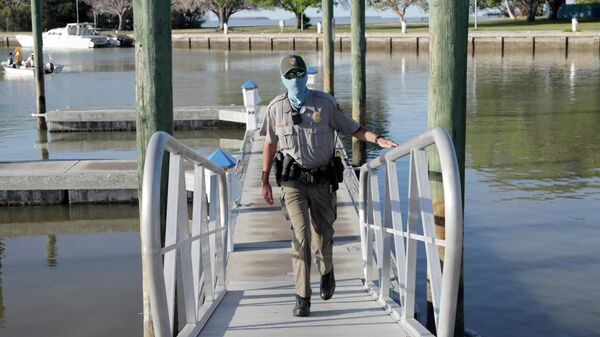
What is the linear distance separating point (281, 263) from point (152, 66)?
297 centimetres

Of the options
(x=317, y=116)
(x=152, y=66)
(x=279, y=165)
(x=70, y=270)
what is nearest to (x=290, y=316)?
(x=279, y=165)

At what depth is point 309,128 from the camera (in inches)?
260

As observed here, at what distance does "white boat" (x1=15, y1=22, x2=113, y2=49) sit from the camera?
75938 millimetres

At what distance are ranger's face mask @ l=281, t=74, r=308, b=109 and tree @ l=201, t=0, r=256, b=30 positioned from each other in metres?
81.3

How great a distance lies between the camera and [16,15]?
3617 inches

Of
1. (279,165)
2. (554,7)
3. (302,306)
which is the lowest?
(302,306)

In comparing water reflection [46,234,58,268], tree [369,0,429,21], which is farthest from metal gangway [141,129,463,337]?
tree [369,0,429,21]

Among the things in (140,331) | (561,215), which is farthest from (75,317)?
(561,215)

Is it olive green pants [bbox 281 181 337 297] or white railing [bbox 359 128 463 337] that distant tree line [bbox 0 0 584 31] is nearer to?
white railing [bbox 359 128 463 337]

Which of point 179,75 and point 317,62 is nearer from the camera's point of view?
point 179,75

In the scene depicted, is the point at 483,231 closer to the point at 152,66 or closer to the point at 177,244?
the point at 152,66

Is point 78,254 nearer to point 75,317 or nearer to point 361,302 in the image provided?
point 75,317

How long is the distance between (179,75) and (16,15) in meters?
51.7

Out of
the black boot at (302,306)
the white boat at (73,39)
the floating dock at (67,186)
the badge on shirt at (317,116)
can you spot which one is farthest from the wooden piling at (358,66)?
the white boat at (73,39)
